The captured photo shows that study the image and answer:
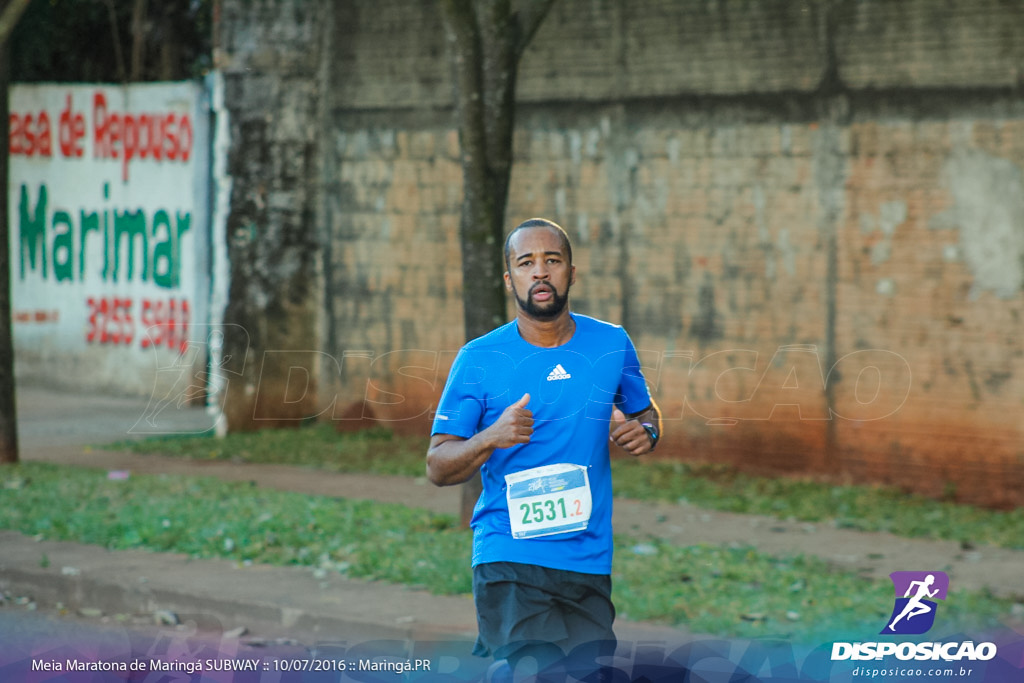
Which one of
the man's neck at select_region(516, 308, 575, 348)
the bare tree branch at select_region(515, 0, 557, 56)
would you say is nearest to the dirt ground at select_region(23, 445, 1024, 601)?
the bare tree branch at select_region(515, 0, 557, 56)

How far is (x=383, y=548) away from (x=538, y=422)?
12.9 ft

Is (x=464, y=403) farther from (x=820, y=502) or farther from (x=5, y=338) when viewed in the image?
(x=5, y=338)

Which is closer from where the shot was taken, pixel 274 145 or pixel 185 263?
pixel 274 145

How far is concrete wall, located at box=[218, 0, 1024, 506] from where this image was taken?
955 cm

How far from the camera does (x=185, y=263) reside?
15.1 metres

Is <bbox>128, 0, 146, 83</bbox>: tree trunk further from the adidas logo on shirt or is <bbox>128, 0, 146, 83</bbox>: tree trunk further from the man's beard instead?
the adidas logo on shirt

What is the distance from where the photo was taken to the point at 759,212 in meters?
10.5

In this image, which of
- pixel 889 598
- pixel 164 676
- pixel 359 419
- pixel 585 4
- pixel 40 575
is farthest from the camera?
pixel 359 419

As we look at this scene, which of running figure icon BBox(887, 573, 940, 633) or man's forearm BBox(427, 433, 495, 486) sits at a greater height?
man's forearm BBox(427, 433, 495, 486)

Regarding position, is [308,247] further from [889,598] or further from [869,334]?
[889,598]

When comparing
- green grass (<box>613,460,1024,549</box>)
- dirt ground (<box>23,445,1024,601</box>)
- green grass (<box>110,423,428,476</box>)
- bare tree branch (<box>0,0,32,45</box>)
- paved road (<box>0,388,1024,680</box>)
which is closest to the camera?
paved road (<box>0,388,1024,680</box>)

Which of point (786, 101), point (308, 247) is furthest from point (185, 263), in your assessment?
point (786, 101)

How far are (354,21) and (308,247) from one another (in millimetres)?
2056

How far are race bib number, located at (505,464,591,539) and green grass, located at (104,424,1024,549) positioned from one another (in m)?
4.84
